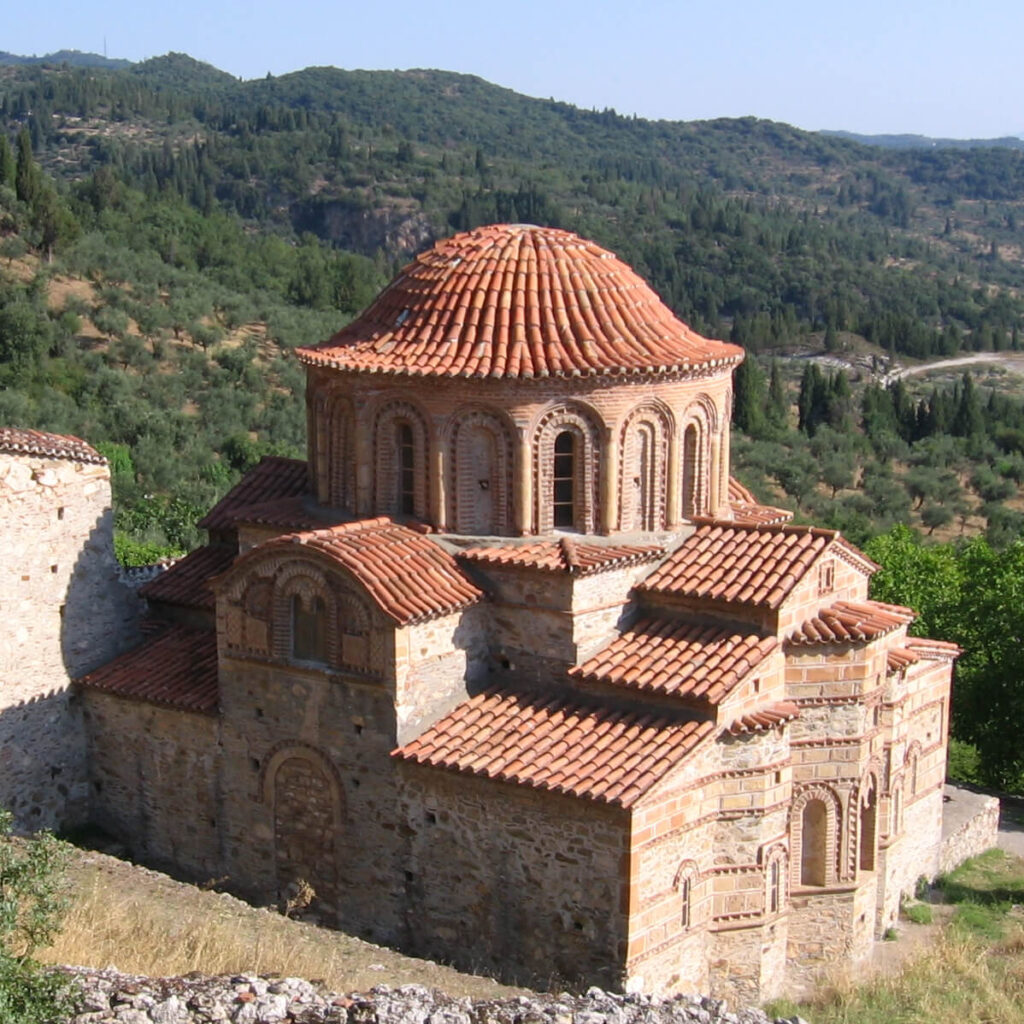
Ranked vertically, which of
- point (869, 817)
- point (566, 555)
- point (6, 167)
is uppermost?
point (6, 167)

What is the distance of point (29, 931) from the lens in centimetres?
873

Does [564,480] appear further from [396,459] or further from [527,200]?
[527,200]

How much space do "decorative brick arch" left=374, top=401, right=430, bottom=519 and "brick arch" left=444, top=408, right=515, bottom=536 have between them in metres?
0.31

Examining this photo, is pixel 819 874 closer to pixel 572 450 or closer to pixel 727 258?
pixel 572 450

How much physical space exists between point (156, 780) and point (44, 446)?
3937mm

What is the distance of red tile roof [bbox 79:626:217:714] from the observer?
52.2 feet

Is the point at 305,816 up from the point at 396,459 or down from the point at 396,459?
down

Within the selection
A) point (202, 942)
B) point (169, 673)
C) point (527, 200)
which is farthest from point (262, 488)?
point (527, 200)

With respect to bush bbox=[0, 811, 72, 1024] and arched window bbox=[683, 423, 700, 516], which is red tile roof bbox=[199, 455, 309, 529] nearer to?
arched window bbox=[683, 423, 700, 516]

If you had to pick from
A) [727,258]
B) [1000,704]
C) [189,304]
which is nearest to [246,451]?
[189,304]

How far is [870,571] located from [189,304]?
1266 inches

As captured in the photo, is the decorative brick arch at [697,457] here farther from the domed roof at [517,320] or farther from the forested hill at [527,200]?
the forested hill at [527,200]

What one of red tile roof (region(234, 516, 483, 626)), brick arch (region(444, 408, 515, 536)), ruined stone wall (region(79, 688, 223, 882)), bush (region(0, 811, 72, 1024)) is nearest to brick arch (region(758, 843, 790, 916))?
red tile roof (region(234, 516, 483, 626))

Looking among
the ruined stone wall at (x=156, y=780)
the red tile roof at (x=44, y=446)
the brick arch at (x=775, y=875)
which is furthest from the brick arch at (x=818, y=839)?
the red tile roof at (x=44, y=446)
